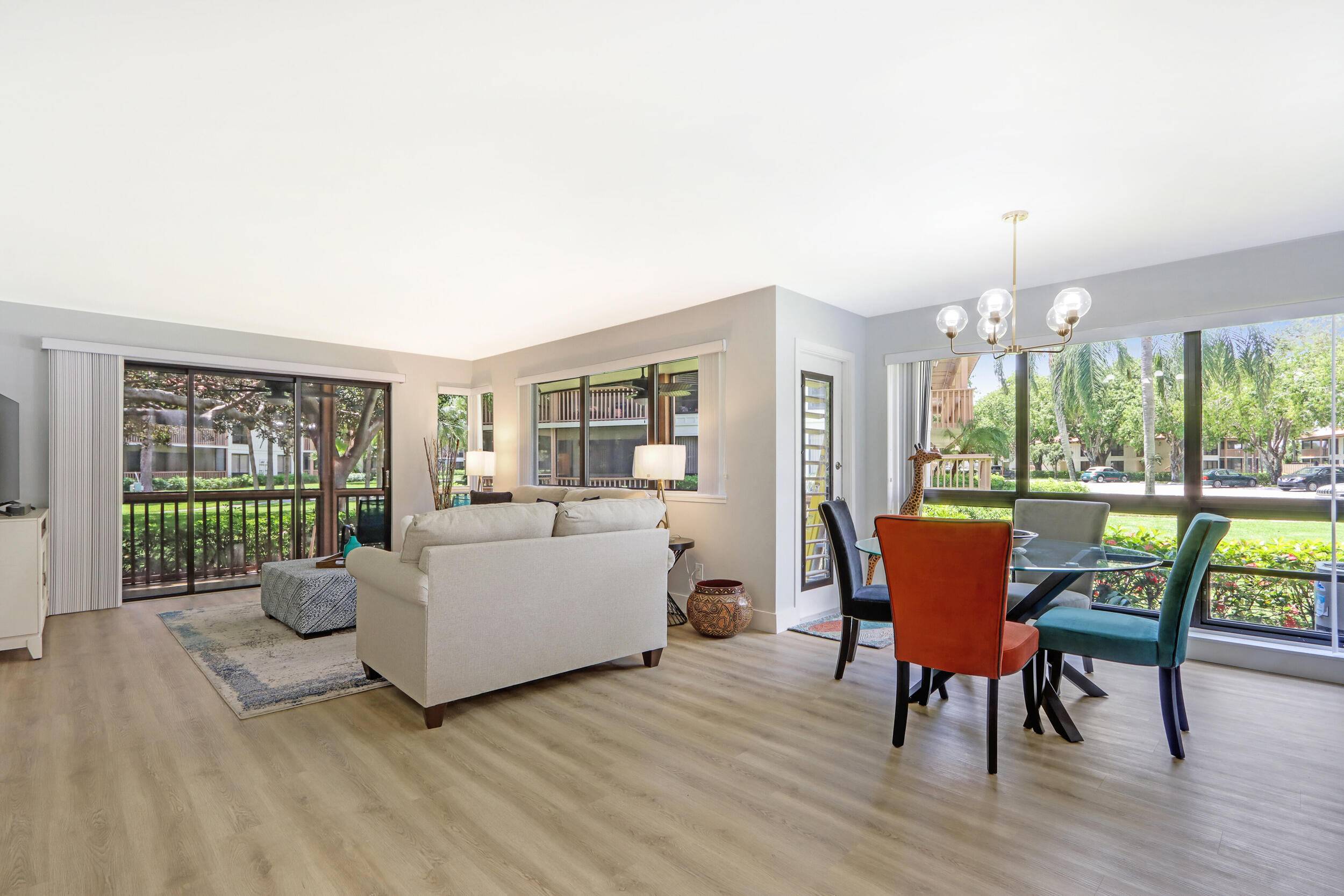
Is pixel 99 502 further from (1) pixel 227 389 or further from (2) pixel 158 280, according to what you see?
(2) pixel 158 280

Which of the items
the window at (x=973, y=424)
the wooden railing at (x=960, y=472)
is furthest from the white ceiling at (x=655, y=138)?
the wooden railing at (x=960, y=472)

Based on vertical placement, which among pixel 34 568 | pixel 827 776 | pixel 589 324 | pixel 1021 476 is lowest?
pixel 827 776

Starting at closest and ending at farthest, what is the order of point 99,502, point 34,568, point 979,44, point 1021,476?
1. point 979,44
2. point 34,568
3. point 1021,476
4. point 99,502

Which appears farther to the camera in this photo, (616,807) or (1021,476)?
(1021,476)

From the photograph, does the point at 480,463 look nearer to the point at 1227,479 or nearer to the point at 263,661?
the point at 263,661

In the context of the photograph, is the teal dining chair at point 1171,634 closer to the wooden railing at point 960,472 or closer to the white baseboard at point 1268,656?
the white baseboard at point 1268,656

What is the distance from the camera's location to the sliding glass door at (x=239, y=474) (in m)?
5.61

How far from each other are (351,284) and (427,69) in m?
2.89

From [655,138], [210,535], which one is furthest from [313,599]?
[655,138]

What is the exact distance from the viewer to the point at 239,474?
605cm

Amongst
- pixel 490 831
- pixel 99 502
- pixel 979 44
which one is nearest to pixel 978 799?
pixel 490 831

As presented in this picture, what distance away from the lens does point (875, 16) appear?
6.09ft

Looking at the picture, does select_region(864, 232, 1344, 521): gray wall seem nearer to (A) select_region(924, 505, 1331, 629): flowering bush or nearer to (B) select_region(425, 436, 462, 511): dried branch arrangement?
(A) select_region(924, 505, 1331, 629): flowering bush

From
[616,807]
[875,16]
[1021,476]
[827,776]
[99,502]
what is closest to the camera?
[875,16]
